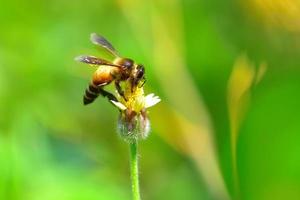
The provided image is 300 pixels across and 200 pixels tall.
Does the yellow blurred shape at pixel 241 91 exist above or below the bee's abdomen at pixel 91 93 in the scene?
above

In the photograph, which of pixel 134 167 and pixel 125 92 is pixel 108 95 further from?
pixel 134 167

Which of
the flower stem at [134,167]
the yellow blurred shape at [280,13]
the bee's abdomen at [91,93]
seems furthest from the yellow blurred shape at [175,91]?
the flower stem at [134,167]

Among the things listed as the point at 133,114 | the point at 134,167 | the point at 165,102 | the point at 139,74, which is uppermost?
the point at 165,102

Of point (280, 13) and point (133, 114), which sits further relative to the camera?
point (280, 13)

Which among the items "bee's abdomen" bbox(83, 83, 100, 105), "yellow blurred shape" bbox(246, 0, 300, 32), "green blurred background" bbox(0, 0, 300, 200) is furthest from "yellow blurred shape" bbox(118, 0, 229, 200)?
"bee's abdomen" bbox(83, 83, 100, 105)

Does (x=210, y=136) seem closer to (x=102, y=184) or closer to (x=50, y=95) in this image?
(x=102, y=184)

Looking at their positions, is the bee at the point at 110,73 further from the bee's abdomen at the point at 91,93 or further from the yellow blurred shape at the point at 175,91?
the yellow blurred shape at the point at 175,91

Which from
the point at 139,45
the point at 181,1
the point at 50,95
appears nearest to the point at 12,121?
the point at 50,95

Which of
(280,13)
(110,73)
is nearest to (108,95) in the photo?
(110,73)
